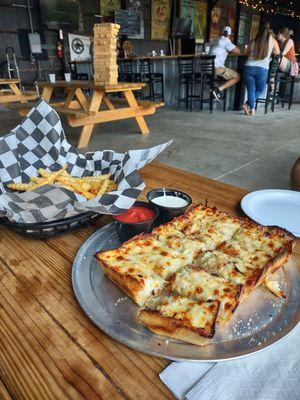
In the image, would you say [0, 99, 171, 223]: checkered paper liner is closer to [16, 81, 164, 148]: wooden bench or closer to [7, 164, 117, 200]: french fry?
[7, 164, 117, 200]: french fry

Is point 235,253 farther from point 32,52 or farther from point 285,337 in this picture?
point 32,52

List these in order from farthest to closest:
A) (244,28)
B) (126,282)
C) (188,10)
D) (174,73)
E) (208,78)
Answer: (244,28) < (188,10) < (174,73) < (208,78) < (126,282)

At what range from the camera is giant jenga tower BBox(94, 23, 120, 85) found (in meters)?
3.88

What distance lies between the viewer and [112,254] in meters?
0.70

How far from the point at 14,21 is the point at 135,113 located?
739 centimetres

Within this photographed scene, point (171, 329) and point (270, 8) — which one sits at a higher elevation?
point (270, 8)

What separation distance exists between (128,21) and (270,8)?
951cm

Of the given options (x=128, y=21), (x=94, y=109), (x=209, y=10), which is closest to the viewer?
(x=94, y=109)

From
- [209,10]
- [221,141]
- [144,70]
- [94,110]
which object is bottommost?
[221,141]

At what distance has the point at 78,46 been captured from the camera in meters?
10.6

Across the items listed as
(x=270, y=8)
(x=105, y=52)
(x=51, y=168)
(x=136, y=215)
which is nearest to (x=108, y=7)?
(x=105, y=52)

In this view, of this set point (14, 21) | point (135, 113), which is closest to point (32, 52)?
point (14, 21)

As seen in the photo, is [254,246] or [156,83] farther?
[156,83]

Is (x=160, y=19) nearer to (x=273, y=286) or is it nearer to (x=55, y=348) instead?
(x=273, y=286)
